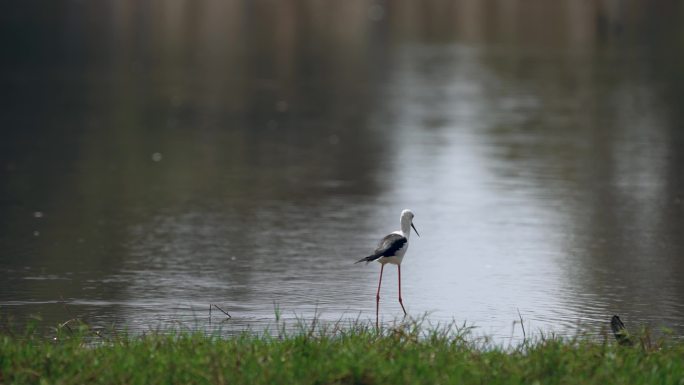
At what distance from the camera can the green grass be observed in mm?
6973

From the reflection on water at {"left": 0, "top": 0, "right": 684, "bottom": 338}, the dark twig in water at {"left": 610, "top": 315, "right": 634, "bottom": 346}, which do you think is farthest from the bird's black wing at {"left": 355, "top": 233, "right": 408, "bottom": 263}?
the dark twig in water at {"left": 610, "top": 315, "right": 634, "bottom": 346}

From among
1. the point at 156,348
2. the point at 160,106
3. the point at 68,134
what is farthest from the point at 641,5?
the point at 156,348

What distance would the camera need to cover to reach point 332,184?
603 inches

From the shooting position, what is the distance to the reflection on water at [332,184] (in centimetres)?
1030

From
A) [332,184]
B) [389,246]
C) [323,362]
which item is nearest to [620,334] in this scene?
[323,362]

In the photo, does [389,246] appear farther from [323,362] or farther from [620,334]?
[323,362]

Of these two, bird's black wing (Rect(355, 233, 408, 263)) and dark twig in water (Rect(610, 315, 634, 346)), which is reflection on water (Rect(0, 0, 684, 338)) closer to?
bird's black wing (Rect(355, 233, 408, 263))

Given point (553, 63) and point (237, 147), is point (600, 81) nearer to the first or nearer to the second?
point (553, 63)

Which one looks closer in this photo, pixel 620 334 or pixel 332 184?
pixel 620 334

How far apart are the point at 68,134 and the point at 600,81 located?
1208cm

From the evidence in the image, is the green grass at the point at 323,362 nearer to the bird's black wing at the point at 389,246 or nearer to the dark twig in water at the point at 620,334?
the dark twig in water at the point at 620,334

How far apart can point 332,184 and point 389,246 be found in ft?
18.9

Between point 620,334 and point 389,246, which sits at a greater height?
point 389,246

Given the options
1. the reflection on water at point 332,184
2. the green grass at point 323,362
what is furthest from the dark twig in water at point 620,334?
the reflection on water at point 332,184
